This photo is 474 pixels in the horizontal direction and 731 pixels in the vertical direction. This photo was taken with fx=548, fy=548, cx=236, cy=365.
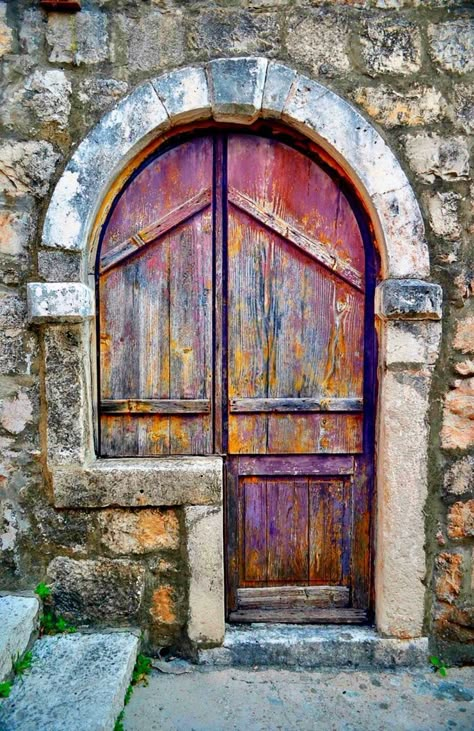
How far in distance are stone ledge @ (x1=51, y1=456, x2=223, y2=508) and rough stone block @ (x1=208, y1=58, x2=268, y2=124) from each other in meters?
1.60

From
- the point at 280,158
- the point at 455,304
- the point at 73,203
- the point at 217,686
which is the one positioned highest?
the point at 280,158

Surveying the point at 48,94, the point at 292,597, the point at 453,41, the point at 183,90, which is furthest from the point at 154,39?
the point at 292,597

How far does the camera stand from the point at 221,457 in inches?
101

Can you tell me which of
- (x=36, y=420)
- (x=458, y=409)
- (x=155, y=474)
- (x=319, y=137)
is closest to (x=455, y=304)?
(x=458, y=409)

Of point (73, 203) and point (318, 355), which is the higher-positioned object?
point (73, 203)

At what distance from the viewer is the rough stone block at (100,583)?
2.46 m

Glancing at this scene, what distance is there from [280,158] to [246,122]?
22 centimetres

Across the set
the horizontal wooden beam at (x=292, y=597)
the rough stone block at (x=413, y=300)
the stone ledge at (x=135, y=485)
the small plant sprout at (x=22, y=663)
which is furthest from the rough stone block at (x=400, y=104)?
the small plant sprout at (x=22, y=663)

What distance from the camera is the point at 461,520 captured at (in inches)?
97.4

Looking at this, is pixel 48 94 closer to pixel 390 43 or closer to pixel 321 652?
pixel 390 43

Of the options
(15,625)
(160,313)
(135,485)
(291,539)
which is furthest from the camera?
(291,539)

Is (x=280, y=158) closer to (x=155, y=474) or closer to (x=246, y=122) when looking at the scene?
(x=246, y=122)

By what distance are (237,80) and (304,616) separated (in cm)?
246

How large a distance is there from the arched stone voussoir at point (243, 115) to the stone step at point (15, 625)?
155cm
